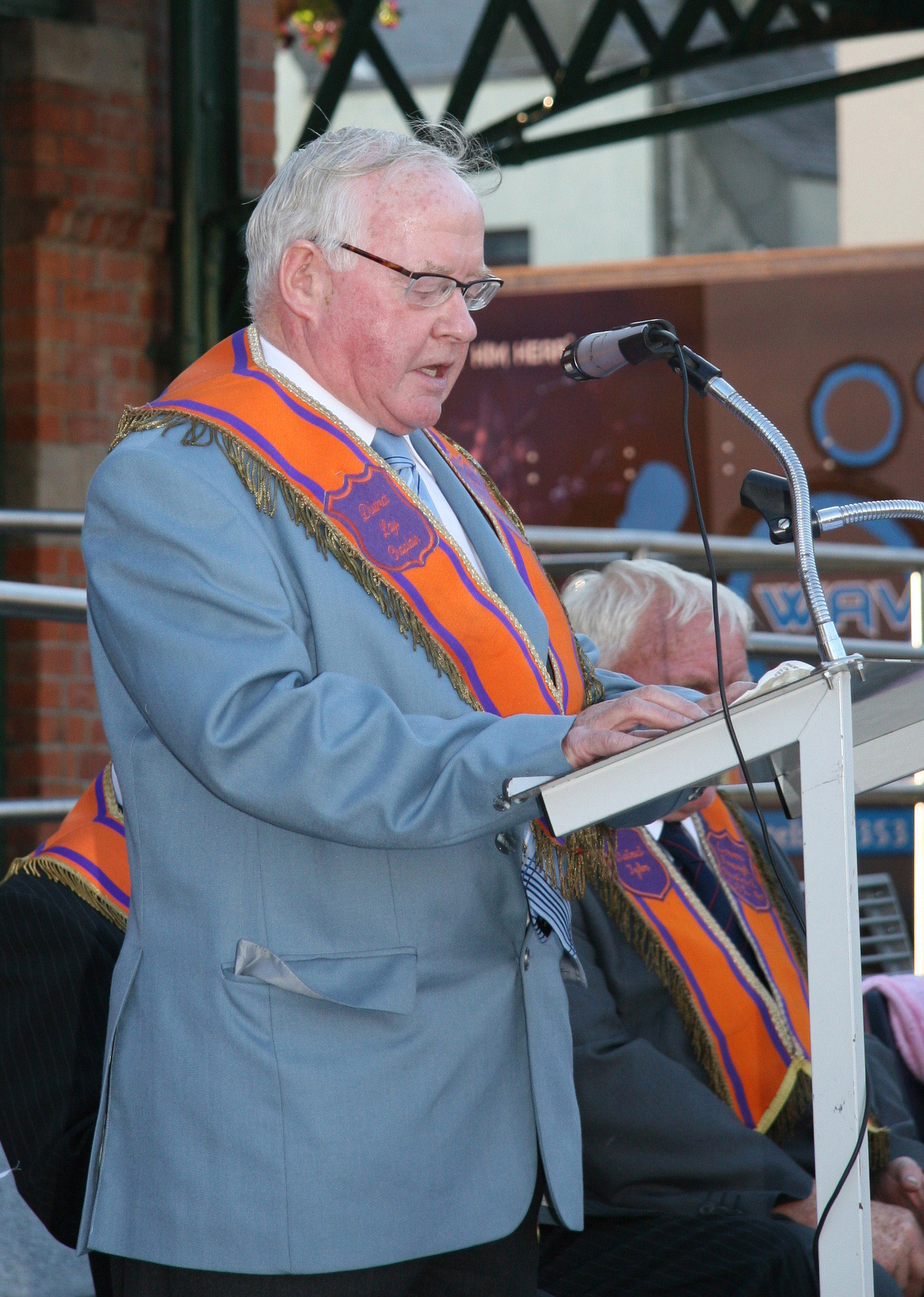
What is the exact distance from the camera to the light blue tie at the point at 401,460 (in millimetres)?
1761

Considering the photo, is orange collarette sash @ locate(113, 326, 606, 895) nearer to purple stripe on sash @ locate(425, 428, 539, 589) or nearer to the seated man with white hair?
purple stripe on sash @ locate(425, 428, 539, 589)

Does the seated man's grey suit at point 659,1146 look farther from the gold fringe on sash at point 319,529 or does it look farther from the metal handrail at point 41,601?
the metal handrail at point 41,601

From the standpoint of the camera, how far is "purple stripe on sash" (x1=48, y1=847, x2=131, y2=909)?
2.12 m

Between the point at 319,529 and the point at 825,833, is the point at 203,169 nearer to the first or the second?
the point at 319,529

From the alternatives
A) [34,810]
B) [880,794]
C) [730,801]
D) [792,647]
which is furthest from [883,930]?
[34,810]

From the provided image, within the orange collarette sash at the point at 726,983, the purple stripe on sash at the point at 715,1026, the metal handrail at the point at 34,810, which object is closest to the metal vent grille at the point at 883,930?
the orange collarette sash at the point at 726,983

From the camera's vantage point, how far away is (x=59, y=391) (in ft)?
16.0

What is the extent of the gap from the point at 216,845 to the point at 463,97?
3.71 metres

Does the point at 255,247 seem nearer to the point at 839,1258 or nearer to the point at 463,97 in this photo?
the point at 839,1258

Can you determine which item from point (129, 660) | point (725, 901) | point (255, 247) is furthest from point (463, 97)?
point (129, 660)

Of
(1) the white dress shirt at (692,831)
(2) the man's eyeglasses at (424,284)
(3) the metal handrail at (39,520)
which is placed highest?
(2) the man's eyeglasses at (424,284)

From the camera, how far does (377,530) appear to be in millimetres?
1633

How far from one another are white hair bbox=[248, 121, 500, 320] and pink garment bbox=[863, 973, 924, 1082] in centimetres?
175

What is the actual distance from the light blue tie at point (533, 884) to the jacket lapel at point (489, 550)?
0.18ft
